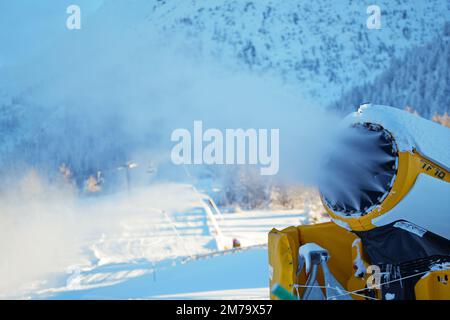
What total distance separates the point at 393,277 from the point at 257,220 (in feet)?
76.4

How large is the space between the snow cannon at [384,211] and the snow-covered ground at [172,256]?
2740 millimetres

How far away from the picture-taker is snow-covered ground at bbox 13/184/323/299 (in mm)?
10742

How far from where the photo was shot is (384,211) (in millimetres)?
2604

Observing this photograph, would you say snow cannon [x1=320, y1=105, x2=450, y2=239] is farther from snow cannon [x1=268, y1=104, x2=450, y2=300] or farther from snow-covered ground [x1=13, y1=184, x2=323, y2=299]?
snow-covered ground [x1=13, y1=184, x2=323, y2=299]

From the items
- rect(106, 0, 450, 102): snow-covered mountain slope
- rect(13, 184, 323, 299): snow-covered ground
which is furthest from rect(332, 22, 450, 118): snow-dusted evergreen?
rect(13, 184, 323, 299): snow-covered ground

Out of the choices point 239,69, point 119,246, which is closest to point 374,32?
point 239,69

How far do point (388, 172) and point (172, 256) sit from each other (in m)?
15.7

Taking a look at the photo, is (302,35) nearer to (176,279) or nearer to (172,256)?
(172,256)

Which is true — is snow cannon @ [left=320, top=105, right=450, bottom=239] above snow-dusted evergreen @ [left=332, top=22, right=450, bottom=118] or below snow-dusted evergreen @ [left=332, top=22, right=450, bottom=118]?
below

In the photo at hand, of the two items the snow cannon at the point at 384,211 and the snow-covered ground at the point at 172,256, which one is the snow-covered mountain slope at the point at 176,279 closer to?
the snow-covered ground at the point at 172,256

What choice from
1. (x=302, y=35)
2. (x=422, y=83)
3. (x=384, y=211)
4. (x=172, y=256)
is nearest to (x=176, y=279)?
(x=172, y=256)

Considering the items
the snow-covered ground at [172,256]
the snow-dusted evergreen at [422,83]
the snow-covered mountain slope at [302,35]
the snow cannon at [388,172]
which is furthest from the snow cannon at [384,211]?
the snow-covered mountain slope at [302,35]

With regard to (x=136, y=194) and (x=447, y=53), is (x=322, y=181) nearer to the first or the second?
(x=136, y=194)

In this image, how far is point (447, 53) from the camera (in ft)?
146
